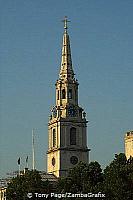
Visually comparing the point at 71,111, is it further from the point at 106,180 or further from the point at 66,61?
the point at 106,180

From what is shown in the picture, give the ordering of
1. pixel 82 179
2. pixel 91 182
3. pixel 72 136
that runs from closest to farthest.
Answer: pixel 91 182 < pixel 82 179 < pixel 72 136

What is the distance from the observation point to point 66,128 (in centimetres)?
17238

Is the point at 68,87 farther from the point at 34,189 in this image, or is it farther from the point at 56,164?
the point at 34,189

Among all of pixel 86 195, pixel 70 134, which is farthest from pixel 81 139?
pixel 86 195

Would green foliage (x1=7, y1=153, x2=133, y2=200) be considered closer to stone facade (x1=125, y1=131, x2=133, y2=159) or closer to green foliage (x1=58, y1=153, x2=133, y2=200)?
green foliage (x1=58, y1=153, x2=133, y2=200)

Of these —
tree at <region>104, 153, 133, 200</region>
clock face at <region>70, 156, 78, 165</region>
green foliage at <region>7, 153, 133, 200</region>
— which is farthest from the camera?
clock face at <region>70, 156, 78, 165</region>

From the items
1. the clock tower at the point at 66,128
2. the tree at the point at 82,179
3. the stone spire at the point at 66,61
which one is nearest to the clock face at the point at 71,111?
the clock tower at the point at 66,128

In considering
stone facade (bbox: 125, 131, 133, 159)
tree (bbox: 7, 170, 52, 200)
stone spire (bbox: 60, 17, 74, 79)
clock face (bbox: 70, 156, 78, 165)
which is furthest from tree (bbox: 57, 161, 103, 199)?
stone spire (bbox: 60, 17, 74, 79)

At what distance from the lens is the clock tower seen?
171500mm

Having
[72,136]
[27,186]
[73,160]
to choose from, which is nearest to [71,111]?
[72,136]

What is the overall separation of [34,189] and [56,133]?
127 feet

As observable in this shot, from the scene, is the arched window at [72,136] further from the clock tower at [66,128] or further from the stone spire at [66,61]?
the stone spire at [66,61]

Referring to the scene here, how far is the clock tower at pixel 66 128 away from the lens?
6752 inches

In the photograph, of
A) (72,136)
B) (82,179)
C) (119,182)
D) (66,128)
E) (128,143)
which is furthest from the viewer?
(72,136)
